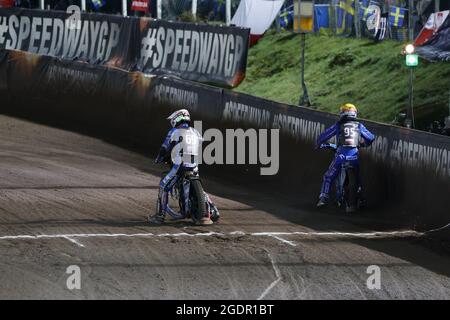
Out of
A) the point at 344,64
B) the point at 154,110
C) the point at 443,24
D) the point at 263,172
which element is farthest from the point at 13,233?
the point at 344,64

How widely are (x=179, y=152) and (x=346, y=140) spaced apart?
313 cm

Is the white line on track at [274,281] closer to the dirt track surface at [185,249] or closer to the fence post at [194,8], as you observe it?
the dirt track surface at [185,249]

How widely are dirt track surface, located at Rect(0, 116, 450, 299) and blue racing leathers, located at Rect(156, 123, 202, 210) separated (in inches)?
25.2

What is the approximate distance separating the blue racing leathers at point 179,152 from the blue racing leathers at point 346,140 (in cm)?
280

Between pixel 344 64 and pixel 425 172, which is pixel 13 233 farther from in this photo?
pixel 344 64

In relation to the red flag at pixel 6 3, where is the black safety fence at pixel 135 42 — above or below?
below

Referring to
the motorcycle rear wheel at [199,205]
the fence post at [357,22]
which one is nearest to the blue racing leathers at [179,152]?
the motorcycle rear wheel at [199,205]

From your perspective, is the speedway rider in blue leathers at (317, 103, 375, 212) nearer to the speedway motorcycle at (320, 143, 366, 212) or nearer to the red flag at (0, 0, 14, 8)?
the speedway motorcycle at (320, 143, 366, 212)

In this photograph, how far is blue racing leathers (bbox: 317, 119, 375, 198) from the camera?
56.0ft

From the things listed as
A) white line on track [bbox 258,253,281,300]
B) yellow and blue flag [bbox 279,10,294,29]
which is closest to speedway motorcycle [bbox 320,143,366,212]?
white line on track [bbox 258,253,281,300]

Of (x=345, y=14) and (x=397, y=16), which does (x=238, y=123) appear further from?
(x=345, y=14)

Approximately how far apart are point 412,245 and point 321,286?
295 centimetres

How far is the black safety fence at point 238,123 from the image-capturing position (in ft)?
52.5

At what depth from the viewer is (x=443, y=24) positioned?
22.3 meters
